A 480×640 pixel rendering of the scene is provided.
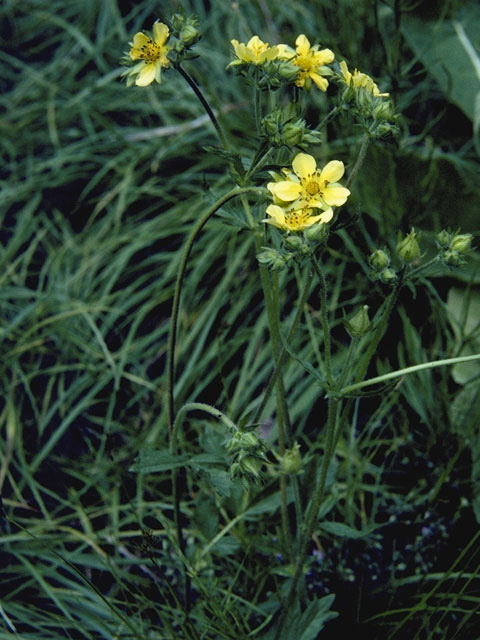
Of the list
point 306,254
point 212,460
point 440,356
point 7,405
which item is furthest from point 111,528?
point 306,254

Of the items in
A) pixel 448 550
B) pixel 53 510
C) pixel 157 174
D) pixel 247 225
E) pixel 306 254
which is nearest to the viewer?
pixel 306 254

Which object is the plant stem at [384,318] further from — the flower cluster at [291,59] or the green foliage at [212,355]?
the flower cluster at [291,59]

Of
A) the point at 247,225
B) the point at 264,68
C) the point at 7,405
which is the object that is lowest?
the point at 7,405

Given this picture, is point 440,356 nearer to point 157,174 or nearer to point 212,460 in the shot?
point 212,460

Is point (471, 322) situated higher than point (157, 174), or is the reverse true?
point (157, 174)

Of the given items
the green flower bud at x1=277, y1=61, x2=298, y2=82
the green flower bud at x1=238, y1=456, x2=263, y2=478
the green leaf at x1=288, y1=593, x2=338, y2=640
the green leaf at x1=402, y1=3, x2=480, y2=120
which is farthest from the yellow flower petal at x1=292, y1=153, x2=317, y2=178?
the green leaf at x1=402, y1=3, x2=480, y2=120

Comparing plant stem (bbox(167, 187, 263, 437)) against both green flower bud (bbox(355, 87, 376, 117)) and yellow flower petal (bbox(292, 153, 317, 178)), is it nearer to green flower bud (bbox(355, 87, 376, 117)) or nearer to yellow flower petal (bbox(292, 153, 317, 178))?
yellow flower petal (bbox(292, 153, 317, 178))

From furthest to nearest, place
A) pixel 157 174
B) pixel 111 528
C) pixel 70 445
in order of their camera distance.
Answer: pixel 157 174
pixel 70 445
pixel 111 528
